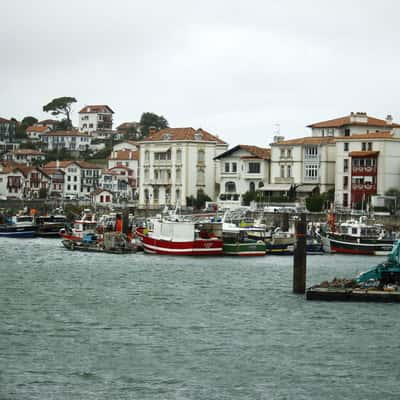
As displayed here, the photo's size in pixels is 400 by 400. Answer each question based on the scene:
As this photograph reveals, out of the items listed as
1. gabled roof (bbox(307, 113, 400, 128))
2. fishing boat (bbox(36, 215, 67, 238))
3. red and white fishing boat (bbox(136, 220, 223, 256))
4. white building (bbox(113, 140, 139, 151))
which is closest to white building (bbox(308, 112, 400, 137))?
gabled roof (bbox(307, 113, 400, 128))

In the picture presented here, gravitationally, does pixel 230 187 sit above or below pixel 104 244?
above

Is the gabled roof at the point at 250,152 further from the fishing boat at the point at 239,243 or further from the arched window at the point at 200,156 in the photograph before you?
the fishing boat at the point at 239,243

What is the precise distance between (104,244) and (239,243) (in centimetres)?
933

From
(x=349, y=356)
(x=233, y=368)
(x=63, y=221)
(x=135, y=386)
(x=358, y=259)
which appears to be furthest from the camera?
(x=63, y=221)

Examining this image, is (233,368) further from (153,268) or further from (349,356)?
(153,268)

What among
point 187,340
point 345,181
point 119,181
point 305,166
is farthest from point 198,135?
point 187,340

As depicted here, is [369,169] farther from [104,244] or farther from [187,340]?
[187,340]

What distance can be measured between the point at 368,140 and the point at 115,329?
70178mm

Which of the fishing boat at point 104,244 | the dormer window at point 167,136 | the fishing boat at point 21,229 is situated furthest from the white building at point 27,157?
the fishing boat at point 104,244

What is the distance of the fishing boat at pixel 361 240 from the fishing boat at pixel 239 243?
522 centimetres

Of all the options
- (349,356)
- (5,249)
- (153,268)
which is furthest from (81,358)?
(5,249)

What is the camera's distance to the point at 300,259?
156 ft

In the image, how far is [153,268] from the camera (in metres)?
65.1

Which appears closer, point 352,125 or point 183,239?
point 183,239
